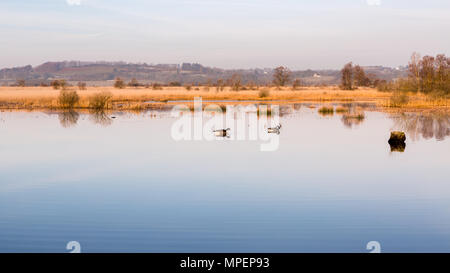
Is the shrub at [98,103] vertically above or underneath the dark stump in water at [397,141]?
above

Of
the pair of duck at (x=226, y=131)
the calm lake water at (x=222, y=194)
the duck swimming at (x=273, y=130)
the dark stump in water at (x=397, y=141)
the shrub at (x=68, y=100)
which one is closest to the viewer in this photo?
the calm lake water at (x=222, y=194)

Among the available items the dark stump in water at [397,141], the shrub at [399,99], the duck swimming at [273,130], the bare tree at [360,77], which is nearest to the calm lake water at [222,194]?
the dark stump in water at [397,141]

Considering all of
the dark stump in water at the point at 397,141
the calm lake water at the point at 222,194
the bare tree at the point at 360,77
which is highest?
the bare tree at the point at 360,77

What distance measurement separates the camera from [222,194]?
46.5ft

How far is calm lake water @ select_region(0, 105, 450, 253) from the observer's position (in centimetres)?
1027

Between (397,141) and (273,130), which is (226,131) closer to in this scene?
(273,130)

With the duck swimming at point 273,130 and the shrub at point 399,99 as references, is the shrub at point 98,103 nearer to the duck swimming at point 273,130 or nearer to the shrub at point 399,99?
the duck swimming at point 273,130

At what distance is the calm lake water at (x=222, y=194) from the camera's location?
10.3 metres

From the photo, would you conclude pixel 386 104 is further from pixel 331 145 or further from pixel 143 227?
pixel 143 227

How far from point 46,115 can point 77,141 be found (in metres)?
14.9

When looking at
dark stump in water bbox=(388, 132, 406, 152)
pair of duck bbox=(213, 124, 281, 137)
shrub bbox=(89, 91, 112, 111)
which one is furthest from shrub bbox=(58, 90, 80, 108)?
dark stump in water bbox=(388, 132, 406, 152)

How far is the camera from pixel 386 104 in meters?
48.8

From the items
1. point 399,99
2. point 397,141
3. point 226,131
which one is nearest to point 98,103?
point 226,131
